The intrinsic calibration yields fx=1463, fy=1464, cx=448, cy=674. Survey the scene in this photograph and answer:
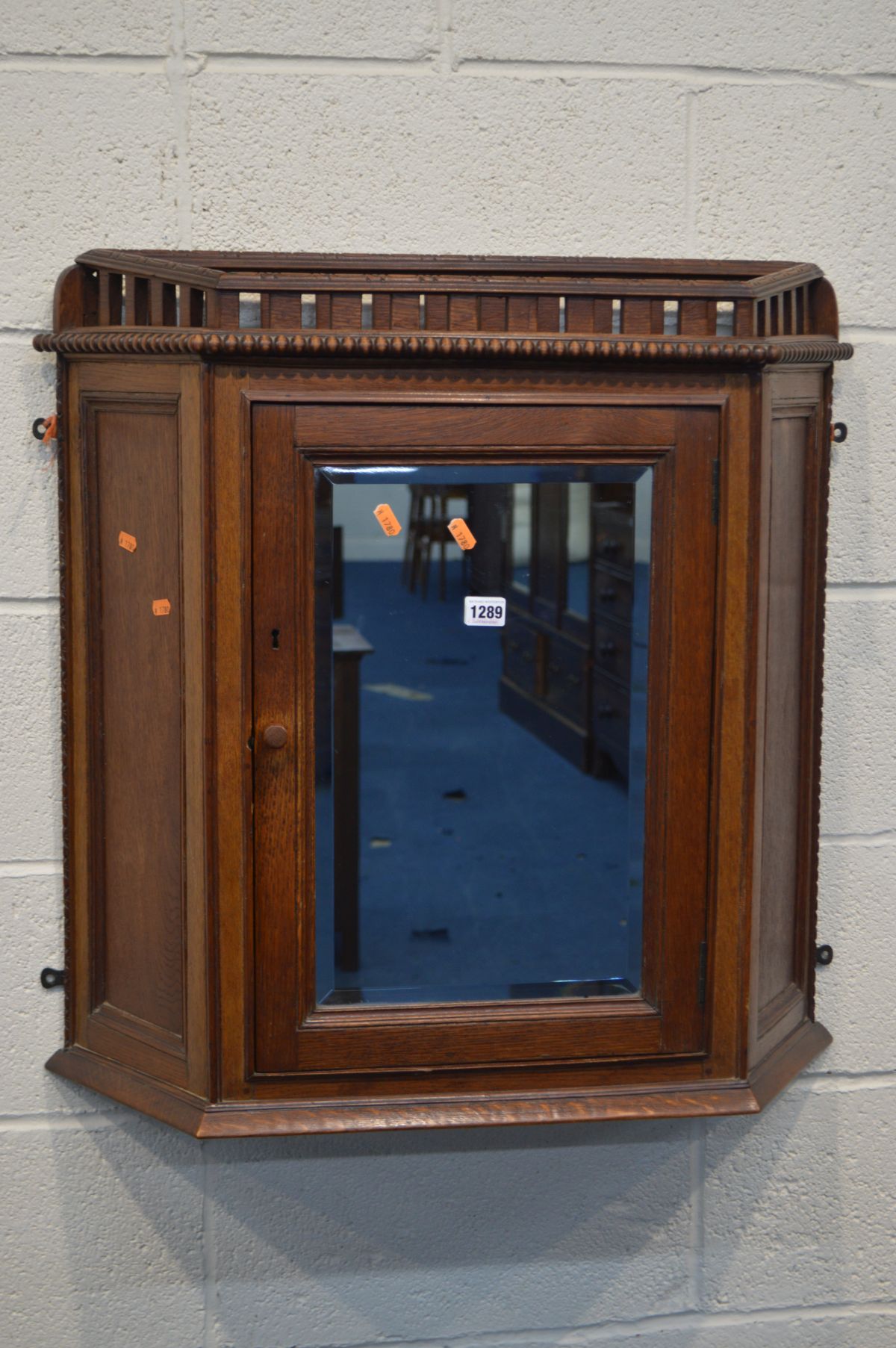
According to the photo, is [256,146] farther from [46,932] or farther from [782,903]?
[782,903]

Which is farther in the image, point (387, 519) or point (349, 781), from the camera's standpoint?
point (349, 781)

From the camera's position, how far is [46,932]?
2.06 m

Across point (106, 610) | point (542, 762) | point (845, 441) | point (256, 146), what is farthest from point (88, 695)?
point (542, 762)

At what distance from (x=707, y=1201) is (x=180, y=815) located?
102 cm

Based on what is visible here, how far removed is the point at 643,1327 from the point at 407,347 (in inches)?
59.1

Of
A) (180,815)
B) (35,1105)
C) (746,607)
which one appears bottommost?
(35,1105)

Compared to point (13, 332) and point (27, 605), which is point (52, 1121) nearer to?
point (27, 605)

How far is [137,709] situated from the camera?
6.24 ft

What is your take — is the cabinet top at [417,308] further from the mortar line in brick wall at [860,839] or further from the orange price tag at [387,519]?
the mortar line in brick wall at [860,839]

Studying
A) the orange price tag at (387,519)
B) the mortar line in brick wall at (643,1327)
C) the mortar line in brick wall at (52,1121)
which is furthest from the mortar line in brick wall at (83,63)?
the mortar line in brick wall at (643,1327)

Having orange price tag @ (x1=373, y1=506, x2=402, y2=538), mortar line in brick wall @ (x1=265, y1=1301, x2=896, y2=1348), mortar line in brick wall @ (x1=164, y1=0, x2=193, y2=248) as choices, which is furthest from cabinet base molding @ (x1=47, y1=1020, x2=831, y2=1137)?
mortar line in brick wall @ (x1=164, y1=0, x2=193, y2=248)

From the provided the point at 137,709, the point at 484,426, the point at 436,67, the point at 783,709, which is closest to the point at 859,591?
the point at 783,709

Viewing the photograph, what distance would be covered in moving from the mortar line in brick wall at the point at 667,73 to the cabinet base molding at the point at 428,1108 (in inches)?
53.5

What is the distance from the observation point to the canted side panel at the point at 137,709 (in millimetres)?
1840
